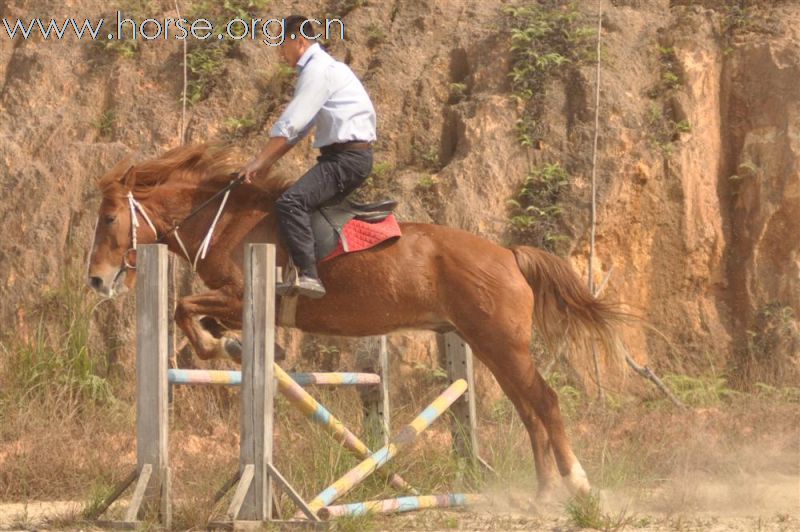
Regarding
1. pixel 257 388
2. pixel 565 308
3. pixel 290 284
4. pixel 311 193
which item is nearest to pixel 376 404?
pixel 290 284

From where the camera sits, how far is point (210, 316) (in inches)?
338

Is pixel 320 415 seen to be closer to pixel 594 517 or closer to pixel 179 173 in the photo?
pixel 594 517

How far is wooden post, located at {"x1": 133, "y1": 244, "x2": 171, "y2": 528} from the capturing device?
7441 millimetres

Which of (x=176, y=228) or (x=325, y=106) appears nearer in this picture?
(x=325, y=106)

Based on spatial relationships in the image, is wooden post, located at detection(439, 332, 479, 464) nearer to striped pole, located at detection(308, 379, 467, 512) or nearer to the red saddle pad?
striped pole, located at detection(308, 379, 467, 512)

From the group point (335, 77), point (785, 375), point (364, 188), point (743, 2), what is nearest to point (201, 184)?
point (335, 77)

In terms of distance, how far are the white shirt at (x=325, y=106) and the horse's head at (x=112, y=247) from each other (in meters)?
1.37

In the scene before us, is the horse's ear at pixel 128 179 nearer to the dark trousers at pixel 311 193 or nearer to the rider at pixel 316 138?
the rider at pixel 316 138

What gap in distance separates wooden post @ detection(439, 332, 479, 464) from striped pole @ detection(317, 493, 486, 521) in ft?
2.71

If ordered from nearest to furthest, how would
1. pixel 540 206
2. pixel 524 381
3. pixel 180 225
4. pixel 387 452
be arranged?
1. pixel 387 452
2. pixel 524 381
3. pixel 180 225
4. pixel 540 206

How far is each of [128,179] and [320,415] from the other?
2468 millimetres

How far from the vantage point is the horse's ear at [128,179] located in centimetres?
897

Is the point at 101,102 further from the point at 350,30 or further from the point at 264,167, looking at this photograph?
the point at 264,167

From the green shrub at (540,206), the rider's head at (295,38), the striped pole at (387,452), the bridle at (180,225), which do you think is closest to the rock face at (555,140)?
the green shrub at (540,206)
